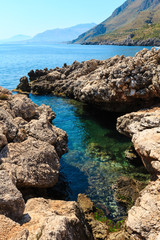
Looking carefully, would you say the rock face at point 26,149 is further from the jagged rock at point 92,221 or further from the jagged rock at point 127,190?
the jagged rock at point 127,190

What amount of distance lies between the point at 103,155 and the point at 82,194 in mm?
7368

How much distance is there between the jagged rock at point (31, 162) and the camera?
39.7ft

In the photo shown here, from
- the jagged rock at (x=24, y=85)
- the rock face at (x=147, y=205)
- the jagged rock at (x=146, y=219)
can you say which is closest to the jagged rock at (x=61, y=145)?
the rock face at (x=147, y=205)

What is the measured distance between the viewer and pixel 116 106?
3241cm

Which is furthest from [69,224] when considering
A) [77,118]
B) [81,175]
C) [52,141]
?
[77,118]

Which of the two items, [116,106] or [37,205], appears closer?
[37,205]

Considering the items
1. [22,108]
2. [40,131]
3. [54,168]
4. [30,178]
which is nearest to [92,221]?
[54,168]

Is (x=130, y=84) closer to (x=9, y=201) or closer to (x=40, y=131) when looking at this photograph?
(x=40, y=131)

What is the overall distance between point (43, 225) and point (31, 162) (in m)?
5.47

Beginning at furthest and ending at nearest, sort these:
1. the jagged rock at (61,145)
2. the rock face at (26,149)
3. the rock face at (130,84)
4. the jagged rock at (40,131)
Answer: the rock face at (130,84), the jagged rock at (61,145), the jagged rock at (40,131), the rock face at (26,149)

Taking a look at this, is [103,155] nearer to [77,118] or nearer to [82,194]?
[82,194]

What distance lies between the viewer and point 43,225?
8.22 m

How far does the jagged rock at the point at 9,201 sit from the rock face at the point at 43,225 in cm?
51

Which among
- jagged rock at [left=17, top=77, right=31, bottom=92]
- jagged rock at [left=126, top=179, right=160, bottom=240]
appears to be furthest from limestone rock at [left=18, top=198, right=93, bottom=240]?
jagged rock at [left=17, top=77, right=31, bottom=92]
